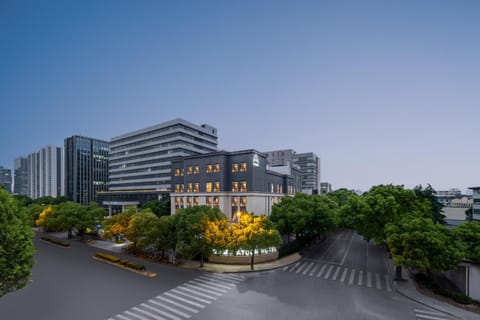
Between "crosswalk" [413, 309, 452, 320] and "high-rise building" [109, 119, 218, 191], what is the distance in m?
76.6

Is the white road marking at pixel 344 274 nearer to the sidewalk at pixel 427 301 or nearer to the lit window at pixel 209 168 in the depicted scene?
the sidewalk at pixel 427 301

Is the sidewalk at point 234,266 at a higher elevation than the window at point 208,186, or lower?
lower

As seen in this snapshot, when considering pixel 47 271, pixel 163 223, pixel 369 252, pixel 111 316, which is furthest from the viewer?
pixel 369 252

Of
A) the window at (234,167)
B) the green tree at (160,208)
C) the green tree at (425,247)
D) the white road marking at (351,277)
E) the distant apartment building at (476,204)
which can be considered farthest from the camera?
the green tree at (160,208)

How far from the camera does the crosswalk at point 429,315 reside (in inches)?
715

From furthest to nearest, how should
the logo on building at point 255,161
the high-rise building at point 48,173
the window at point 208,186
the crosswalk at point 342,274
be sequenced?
the high-rise building at point 48,173, the window at point 208,186, the logo on building at point 255,161, the crosswalk at point 342,274

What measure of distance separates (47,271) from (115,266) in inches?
307

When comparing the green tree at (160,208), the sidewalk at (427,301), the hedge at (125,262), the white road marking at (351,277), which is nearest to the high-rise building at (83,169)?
the green tree at (160,208)

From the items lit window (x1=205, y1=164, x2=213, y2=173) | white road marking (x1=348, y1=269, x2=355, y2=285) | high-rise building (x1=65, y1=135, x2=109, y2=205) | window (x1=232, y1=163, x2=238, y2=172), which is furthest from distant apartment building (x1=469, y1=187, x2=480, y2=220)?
high-rise building (x1=65, y1=135, x2=109, y2=205)

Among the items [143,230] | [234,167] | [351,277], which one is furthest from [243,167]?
[351,277]

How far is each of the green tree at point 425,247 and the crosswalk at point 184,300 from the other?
17.1m

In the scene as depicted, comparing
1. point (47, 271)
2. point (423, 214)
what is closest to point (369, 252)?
point (423, 214)

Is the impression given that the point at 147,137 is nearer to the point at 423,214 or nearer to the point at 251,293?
the point at 251,293

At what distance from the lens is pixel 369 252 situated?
131ft
